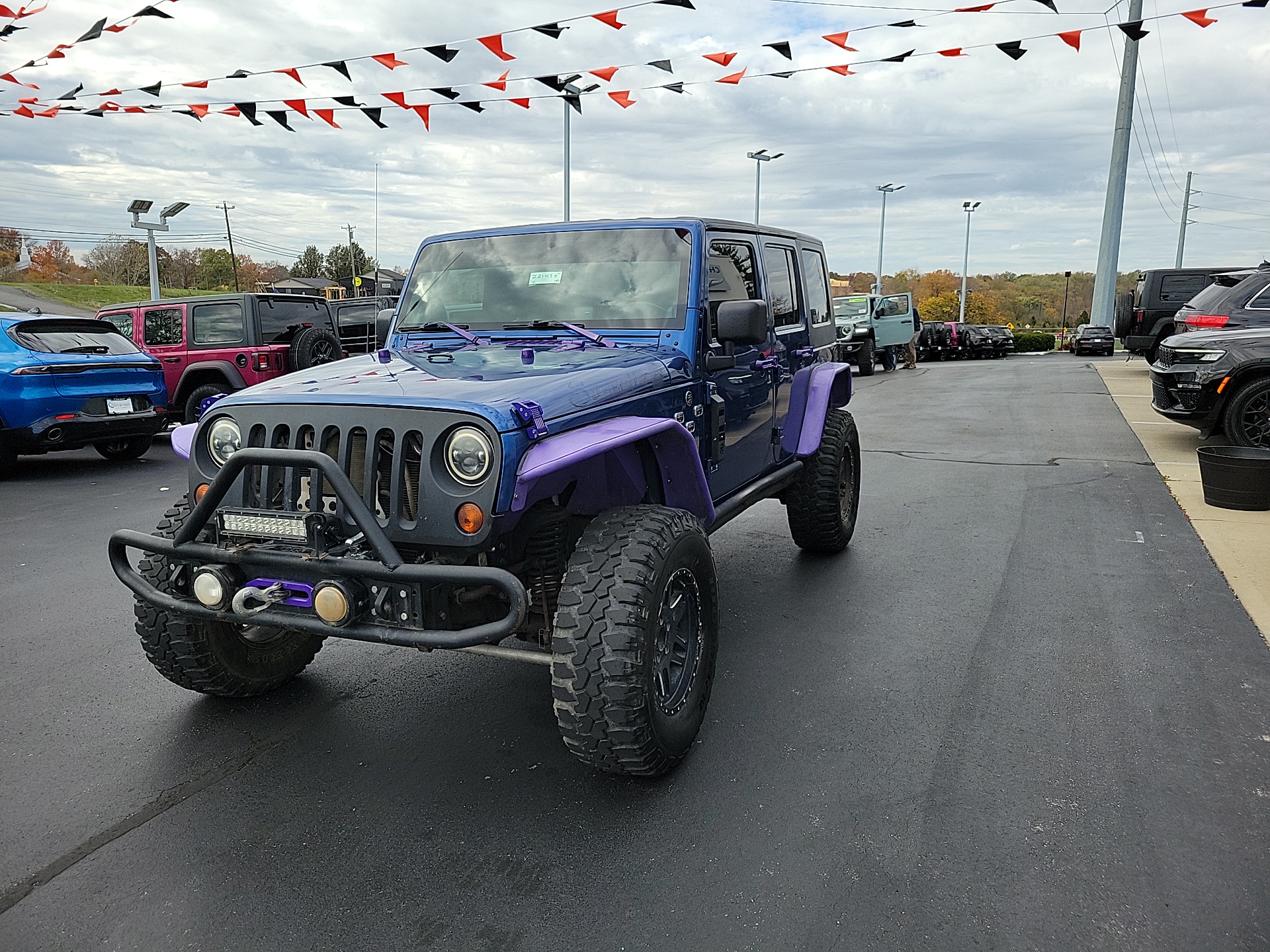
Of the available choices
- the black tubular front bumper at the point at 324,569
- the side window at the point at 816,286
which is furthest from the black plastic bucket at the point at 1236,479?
the black tubular front bumper at the point at 324,569

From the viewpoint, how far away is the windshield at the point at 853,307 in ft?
77.3

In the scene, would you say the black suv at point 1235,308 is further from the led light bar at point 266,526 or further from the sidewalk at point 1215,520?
the led light bar at point 266,526

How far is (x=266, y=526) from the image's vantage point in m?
2.80

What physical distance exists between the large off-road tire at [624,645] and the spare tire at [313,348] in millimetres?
8894

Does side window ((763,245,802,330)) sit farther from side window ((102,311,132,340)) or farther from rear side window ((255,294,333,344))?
side window ((102,311,132,340))

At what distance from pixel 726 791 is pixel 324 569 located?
153cm

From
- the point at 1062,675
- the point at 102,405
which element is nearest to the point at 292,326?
the point at 102,405

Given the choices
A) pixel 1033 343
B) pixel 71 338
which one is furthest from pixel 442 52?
pixel 1033 343

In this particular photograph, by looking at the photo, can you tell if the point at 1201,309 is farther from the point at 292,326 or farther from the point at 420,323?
the point at 292,326

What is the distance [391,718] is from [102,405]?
7066mm

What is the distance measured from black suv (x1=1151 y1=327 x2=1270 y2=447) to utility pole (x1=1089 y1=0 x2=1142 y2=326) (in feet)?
82.2

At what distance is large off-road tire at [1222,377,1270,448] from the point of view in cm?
838

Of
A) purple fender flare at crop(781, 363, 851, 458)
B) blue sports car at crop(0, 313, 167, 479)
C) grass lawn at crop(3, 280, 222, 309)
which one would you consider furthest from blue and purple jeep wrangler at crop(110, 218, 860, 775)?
grass lawn at crop(3, 280, 222, 309)

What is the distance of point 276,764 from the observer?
326 centimetres
